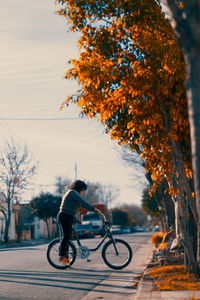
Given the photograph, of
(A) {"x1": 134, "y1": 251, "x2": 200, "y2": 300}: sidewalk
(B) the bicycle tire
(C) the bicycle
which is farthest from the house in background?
(A) {"x1": 134, "y1": 251, "x2": 200, "y2": 300}: sidewalk

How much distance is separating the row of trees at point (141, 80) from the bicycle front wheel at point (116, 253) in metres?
1.83

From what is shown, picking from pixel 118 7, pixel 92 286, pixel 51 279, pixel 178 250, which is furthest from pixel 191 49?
pixel 178 250

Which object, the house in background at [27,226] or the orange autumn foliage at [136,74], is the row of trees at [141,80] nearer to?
the orange autumn foliage at [136,74]

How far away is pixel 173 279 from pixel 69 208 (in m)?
2.76

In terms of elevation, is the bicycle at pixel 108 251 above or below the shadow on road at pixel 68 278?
above

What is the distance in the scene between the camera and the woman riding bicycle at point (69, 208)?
10.2m

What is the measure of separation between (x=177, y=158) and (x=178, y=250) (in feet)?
16.1

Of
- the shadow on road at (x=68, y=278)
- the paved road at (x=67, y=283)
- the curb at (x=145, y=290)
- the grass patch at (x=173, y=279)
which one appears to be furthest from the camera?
the shadow on road at (x=68, y=278)

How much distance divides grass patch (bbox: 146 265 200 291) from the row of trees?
352 millimetres

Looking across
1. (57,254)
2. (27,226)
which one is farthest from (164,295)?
(27,226)

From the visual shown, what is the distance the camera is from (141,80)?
345 inches

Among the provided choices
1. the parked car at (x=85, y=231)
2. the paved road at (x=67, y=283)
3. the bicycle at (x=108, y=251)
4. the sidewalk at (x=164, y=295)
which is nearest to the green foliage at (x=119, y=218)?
the parked car at (x=85, y=231)

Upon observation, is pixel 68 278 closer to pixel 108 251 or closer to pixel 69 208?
pixel 108 251

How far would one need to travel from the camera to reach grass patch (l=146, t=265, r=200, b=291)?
301 inches
